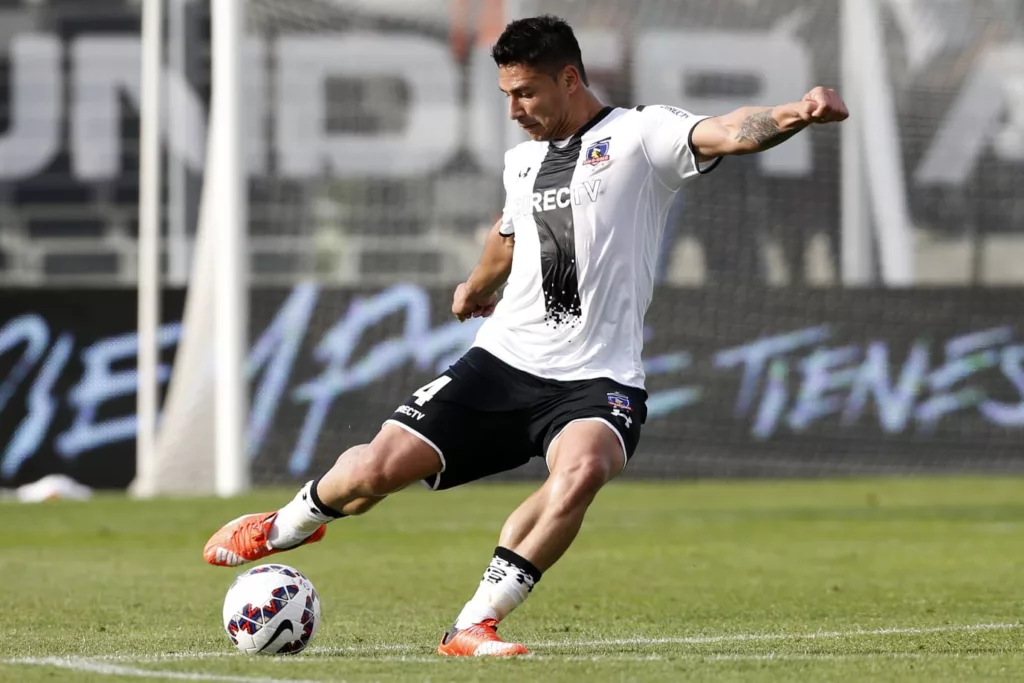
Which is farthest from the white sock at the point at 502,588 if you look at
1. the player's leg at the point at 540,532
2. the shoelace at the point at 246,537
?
the shoelace at the point at 246,537

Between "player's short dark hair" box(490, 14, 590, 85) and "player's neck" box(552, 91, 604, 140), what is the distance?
0.55 ft

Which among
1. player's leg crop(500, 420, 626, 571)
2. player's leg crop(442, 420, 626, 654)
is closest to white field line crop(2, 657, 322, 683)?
player's leg crop(442, 420, 626, 654)

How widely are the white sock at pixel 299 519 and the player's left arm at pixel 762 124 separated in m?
1.92

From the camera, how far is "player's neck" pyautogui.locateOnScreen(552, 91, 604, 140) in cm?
685

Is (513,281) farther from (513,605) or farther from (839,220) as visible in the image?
(839,220)

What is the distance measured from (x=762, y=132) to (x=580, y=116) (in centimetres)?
92

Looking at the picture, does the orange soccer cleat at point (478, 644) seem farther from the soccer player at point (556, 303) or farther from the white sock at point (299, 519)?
the white sock at point (299, 519)

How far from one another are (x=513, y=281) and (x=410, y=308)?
11.7 meters

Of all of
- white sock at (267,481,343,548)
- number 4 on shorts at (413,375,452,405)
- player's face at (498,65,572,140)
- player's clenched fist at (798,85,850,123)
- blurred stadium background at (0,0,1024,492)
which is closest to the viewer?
player's clenched fist at (798,85,850,123)

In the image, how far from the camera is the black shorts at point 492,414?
6.69 metres

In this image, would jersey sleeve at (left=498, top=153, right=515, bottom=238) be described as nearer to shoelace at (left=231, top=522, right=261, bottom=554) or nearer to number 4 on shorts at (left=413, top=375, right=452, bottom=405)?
number 4 on shorts at (left=413, top=375, right=452, bottom=405)

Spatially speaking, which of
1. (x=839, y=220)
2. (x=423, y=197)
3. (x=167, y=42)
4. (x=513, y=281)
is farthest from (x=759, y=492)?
(x=513, y=281)

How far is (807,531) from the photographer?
1312 cm

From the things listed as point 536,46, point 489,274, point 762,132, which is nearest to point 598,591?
point 489,274
